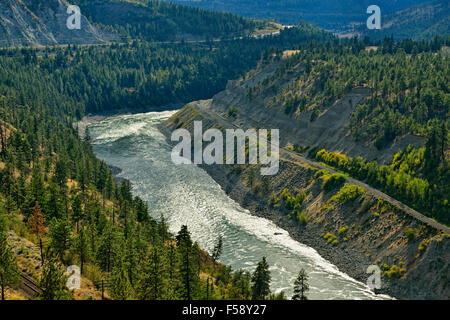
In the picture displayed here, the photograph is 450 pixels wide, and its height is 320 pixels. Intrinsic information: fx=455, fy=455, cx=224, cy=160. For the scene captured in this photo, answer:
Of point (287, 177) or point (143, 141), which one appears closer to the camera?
point (287, 177)

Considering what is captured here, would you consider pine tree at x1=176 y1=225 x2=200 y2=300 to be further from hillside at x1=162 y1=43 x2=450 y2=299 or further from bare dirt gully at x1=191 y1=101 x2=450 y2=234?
bare dirt gully at x1=191 y1=101 x2=450 y2=234

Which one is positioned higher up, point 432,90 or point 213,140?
point 432,90

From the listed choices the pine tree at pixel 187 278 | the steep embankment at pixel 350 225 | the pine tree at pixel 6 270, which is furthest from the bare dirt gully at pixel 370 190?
the pine tree at pixel 6 270

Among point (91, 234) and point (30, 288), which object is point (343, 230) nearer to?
point (91, 234)

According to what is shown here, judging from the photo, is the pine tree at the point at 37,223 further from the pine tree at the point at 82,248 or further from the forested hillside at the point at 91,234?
the pine tree at the point at 82,248

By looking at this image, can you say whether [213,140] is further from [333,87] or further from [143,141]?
[333,87]

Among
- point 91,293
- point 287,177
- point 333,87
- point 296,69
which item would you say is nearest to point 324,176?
point 287,177

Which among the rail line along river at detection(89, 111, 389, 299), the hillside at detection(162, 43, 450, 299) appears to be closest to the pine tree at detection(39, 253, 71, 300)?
the rail line along river at detection(89, 111, 389, 299)
